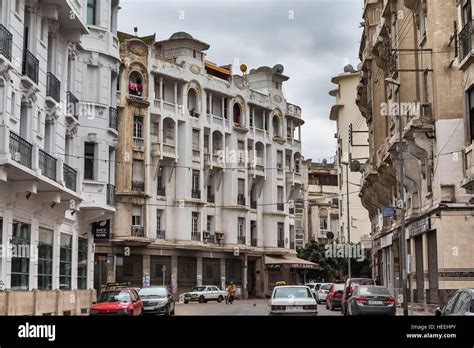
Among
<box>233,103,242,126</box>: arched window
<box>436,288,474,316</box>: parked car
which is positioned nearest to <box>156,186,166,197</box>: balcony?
<box>233,103,242,126</box>: arched window

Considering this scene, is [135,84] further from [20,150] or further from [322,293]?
[20,150]

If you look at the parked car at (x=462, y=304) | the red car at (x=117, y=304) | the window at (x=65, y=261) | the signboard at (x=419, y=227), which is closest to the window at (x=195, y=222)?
the signboard at (x=419, y=227)

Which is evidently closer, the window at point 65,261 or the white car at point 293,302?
the white car at point 293,302

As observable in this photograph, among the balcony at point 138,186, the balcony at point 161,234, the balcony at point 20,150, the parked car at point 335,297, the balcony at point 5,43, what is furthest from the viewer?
the balcony at point 161,234

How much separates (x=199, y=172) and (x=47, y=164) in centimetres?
4127

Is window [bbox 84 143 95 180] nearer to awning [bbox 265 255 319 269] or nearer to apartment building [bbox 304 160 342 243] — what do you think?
awning [bbox 265 255 319 269]

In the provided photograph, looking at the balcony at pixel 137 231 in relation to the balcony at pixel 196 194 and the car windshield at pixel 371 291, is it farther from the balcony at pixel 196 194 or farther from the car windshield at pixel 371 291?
the car windshield at pixel 371 291

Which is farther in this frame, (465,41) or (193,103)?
(193,103)

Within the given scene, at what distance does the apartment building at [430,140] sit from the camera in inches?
1225

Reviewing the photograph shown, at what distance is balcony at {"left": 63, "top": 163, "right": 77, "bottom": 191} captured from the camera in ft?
103

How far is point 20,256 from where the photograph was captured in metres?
26.5

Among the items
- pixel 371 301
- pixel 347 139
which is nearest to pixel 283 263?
pixel 347 139

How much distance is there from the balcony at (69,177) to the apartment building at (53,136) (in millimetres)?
42

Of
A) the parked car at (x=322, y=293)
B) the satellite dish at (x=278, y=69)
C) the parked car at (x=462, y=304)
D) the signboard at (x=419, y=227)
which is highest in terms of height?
the satellite dish at (x=278, y=69)
